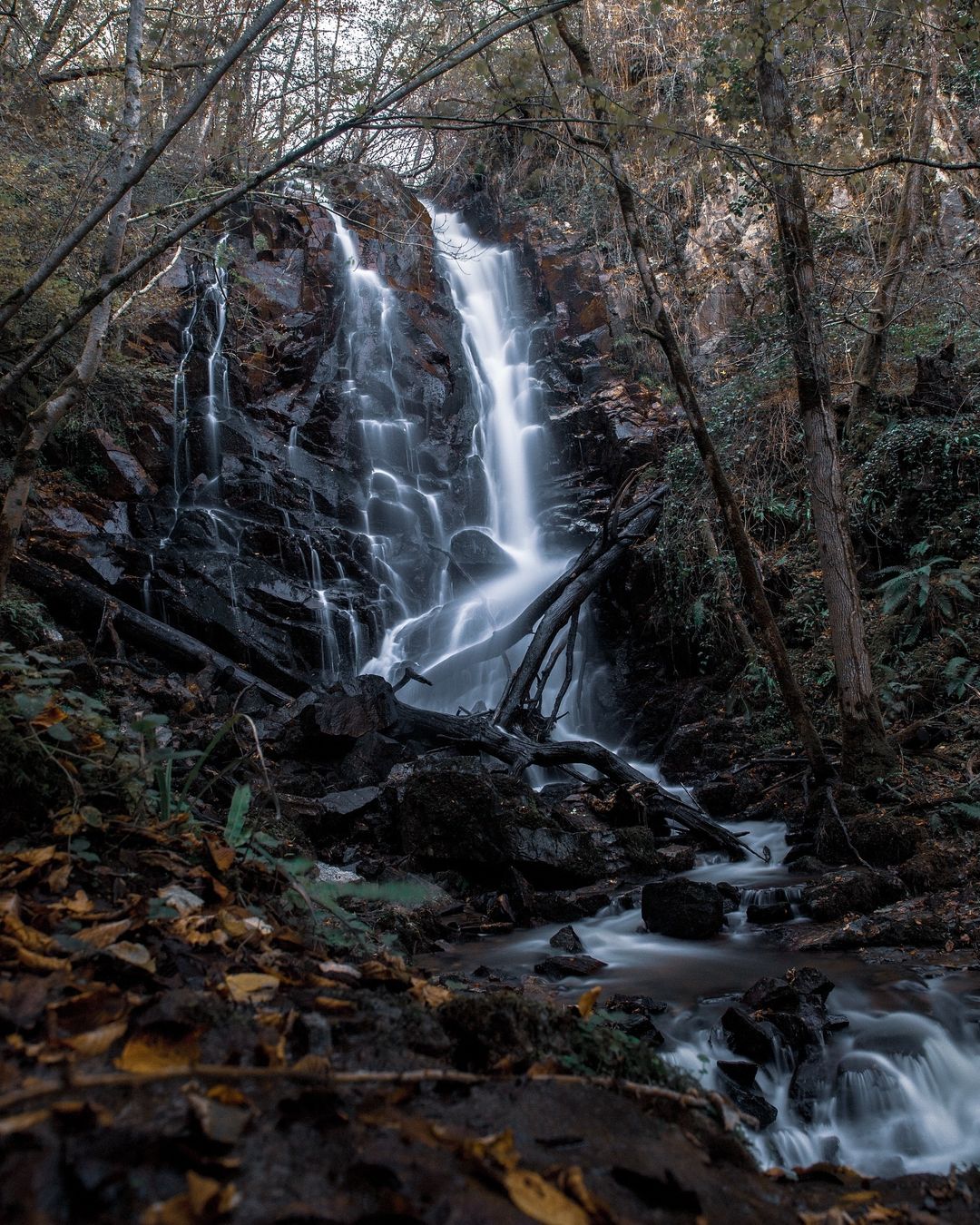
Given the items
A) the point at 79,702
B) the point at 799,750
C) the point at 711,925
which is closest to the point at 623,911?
the point at 711,925

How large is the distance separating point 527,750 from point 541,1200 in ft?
24.5

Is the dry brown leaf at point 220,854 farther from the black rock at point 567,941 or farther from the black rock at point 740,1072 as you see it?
the black rock at point 567,941

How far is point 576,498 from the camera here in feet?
56.5

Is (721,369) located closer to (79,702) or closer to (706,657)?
(706,657)

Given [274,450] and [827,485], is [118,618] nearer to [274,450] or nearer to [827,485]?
[274,450]

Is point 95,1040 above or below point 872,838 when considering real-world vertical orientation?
above

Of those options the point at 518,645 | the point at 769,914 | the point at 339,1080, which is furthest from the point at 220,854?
the point at 518,645

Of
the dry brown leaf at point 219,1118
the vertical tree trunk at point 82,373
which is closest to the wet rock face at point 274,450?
the vertical tree trunk at point 82,373

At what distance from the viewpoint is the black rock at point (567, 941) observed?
5195 mm

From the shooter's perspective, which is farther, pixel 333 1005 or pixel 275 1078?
pixel 333 1005

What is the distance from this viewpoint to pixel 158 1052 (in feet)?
4.99

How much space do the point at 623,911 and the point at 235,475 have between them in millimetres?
11939

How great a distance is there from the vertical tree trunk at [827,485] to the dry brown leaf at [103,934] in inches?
259

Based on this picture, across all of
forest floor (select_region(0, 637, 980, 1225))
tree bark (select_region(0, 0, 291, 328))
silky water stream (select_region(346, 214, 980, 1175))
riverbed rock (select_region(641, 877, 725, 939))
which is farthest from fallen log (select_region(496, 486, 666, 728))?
tree bark (select_region(0, 0, 291, 328))
